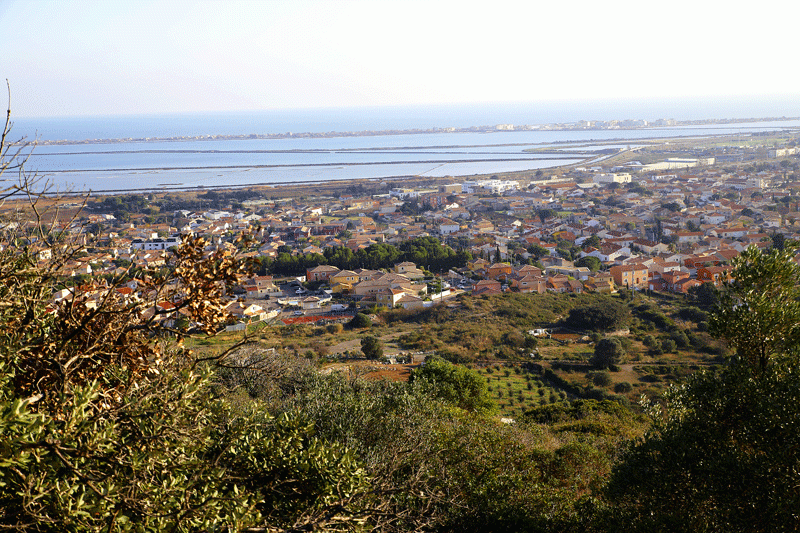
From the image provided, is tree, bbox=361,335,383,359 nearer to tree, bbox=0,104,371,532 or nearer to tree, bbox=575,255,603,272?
tree, bbox=0,104,371,532

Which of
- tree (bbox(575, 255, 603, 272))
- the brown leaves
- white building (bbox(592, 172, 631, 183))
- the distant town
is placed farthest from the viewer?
the distant town

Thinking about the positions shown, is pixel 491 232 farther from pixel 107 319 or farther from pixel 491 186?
pixel 107 319

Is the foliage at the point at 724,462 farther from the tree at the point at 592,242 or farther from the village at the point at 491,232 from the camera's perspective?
the tree at the point at 592,242

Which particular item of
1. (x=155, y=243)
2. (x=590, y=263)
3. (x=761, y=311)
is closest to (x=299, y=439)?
(x=761, y=311)

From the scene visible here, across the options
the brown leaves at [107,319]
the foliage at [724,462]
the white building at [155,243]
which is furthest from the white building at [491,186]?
the brown leaves at [107,319]

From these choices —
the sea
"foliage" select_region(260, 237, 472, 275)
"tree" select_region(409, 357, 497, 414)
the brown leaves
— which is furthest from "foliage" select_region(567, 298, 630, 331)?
the sea

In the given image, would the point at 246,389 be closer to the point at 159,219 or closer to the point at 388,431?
the point at 388,431
